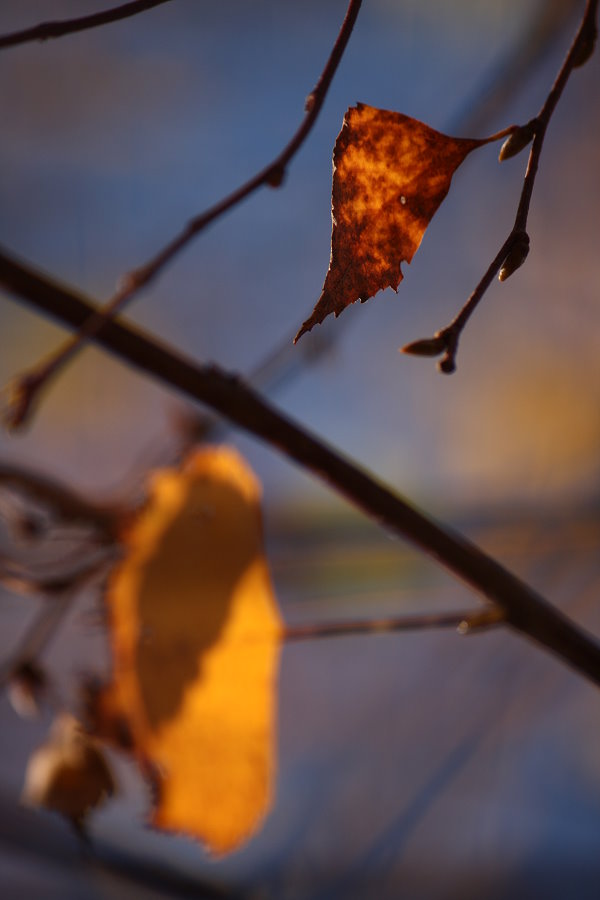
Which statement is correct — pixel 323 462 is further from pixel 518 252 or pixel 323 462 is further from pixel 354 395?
pixel 354 395

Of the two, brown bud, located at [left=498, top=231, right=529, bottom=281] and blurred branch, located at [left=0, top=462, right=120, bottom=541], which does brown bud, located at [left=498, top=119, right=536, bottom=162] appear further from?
blurred branch, located at [left=0, top=462, right=120, bottom=541]

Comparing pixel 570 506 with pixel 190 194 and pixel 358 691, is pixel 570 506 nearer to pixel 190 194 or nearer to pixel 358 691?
pixel 358 691

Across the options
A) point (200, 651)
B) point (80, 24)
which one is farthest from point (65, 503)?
point (80, 24)

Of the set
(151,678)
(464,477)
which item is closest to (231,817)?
(151,678)

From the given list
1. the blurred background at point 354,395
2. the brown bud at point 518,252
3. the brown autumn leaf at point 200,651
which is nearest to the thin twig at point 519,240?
the brown bud at point 518,252

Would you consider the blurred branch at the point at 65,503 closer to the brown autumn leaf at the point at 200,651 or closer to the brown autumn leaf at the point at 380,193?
the brown autumn leaf at the point at 200,651

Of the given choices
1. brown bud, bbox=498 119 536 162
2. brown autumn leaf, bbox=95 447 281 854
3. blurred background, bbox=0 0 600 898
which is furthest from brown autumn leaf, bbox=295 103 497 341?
blurred background, bbox=0 0 600 898

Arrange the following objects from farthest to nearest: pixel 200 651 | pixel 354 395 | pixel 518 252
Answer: pixel 354 395, pixel 200 651, pixel 518 252
